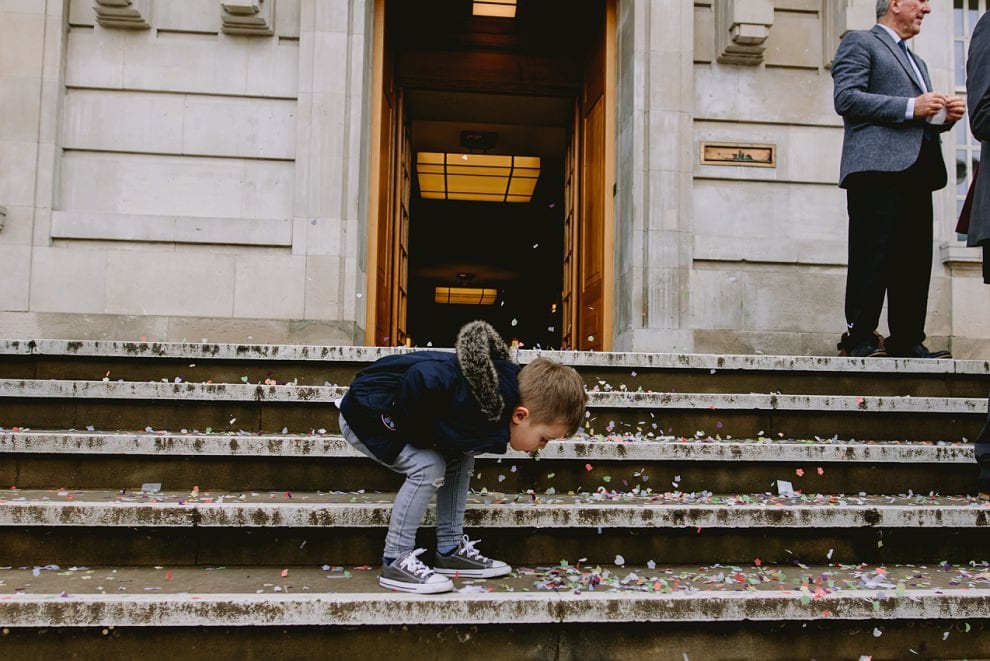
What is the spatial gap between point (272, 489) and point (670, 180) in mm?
4266

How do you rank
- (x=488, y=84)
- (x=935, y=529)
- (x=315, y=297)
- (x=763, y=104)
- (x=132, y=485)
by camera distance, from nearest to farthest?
(x=935, y=529)
(x=132, y=485)
(x=315, y=297)
(x=763, y=104)
(x=488, y=84)

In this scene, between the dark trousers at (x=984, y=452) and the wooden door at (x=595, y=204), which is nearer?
the dark trousers at (x=984, y=452)

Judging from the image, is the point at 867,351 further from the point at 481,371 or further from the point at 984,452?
the point at 481,371

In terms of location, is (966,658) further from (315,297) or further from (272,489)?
(315,297)

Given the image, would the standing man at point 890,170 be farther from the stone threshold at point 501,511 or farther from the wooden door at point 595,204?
the wooden door at point 595,204

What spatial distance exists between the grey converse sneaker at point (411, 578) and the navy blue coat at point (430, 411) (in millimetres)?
330

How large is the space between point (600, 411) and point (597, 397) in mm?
69

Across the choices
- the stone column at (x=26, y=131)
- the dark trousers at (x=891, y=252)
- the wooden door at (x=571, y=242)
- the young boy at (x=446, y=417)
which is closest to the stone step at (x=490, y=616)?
the young boy at (x=446, y=417)

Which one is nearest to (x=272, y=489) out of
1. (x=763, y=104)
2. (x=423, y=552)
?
(x=423, y=552)

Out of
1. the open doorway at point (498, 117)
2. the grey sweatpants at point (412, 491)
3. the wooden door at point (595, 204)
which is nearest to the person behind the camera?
the grey sweatpants at point (412, 491)

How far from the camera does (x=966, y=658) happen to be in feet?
7.76

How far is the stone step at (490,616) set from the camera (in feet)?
7.10

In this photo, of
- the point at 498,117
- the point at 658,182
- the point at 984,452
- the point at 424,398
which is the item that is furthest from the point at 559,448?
the point at 498,117

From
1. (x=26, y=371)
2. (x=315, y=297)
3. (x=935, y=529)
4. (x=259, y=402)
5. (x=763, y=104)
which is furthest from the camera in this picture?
(x=763, y=104)
